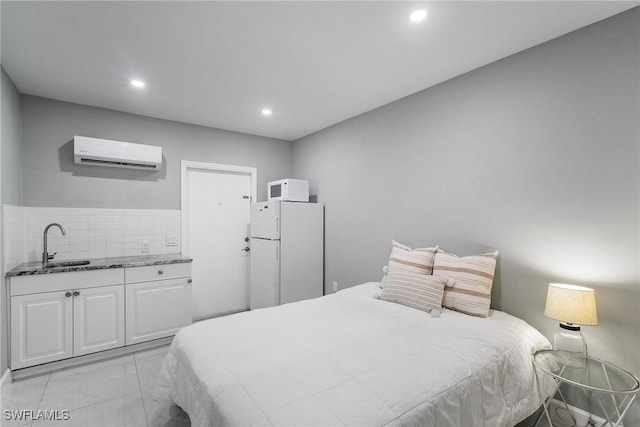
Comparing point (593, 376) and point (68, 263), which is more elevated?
point (68, 263)

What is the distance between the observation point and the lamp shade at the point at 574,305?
1.63 meters

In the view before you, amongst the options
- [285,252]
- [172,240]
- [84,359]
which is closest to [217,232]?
[172,240]

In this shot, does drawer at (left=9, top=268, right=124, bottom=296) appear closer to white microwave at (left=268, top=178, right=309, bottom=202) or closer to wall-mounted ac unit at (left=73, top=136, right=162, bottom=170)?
wall-mounted ac unit at (left=73, top=136, right=162, bottom=170)

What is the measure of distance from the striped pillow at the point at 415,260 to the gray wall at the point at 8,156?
3116 millimetres

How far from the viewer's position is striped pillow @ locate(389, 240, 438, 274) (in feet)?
7.89

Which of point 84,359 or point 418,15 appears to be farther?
point 84,359

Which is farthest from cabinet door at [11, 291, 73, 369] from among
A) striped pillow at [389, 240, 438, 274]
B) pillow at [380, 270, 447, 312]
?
striped pillow at [389, 240, 438, 274]

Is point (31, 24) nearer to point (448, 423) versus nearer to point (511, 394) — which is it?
point (448, 423)

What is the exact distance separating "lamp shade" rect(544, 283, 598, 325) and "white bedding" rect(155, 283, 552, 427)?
10.6 inches

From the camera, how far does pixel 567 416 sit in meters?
1.92

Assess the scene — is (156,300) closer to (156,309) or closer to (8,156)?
(156,309)

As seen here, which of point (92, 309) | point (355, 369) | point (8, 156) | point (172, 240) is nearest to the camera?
point (355, 369)

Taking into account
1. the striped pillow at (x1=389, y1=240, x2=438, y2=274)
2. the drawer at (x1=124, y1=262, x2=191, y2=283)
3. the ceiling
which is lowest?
the drawer at (x1=124, y1=262, x2=191, y2=283)

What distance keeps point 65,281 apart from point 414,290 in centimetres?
295
